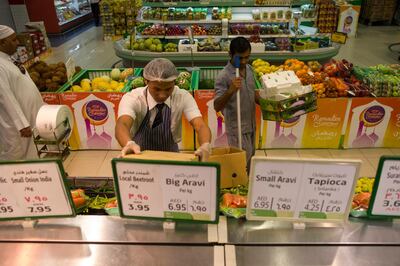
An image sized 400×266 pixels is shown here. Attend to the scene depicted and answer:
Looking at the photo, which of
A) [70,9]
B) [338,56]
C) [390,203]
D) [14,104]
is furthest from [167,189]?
[70,9]

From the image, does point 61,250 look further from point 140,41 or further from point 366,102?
point 140,41

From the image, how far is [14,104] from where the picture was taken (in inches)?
138

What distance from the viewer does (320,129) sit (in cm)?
498

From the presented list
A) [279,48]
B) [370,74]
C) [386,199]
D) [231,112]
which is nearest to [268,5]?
[279,48]

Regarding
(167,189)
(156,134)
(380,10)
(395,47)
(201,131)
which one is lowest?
(395,47)

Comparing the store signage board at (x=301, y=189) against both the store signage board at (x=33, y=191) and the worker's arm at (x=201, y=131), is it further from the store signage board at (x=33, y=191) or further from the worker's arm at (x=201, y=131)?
the store signage board at (x=33, y=191)

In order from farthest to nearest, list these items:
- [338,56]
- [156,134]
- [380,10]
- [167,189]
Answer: [380,10], [338,56], [156,134], [167,189]

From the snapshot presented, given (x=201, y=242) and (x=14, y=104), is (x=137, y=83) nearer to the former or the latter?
Result: (x=14, y=104)

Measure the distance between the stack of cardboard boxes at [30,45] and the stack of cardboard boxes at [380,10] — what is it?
12.0m

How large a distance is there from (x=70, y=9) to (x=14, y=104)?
10817mm

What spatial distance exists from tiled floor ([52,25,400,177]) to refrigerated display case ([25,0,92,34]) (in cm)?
57

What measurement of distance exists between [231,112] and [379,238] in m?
1.92

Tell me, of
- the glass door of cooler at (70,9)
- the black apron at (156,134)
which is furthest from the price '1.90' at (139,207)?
the glass door of cooler at (70,9)

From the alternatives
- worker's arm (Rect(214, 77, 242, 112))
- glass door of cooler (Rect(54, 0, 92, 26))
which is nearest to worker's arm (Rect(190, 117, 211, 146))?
worker's arm (Rect(214, 77, 242, 112))
